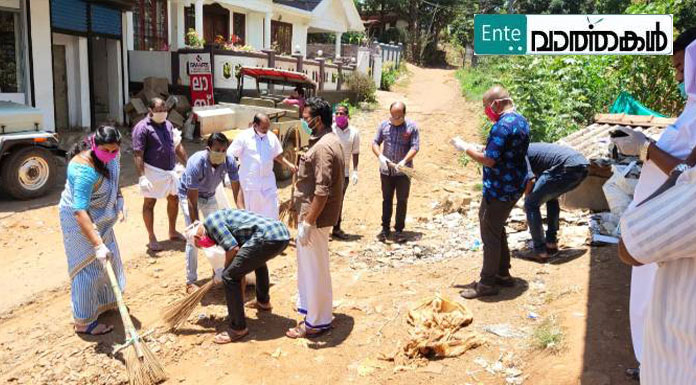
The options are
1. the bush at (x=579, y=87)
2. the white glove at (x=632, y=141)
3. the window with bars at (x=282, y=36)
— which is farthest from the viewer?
the window with bars at (x=282, y=36)

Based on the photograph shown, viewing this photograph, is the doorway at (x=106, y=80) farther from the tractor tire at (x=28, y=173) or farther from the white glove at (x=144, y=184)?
the white glove at (x=144, y=184)

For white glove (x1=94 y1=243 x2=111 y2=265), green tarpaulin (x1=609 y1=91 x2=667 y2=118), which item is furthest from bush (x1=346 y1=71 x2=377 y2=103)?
white glove (x1=94 y1=243 x2=111 y2=265)

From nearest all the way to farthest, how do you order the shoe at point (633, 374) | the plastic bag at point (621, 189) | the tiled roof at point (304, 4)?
1. the shoe at point (633, 374)
2. the plastic bag at point (621, 189)
3. the tiled roof at point (304, 4)

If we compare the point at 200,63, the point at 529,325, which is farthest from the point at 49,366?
the point at 200,63

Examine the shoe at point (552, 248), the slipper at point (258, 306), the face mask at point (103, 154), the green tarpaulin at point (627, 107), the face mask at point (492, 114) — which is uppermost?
the green tarpaulin at point (627, 107)

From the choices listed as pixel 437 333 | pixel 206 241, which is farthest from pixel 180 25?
pixel 437 333

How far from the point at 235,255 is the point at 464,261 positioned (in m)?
2.78

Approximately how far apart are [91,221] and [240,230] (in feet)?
3.73

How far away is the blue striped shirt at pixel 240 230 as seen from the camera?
4430 millimetres

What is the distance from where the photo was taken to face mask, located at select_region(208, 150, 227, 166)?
5.50 m

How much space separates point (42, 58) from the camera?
1177 cm

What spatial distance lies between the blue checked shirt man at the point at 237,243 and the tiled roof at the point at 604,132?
193 inches

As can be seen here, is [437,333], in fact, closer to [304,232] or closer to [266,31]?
[304,232]

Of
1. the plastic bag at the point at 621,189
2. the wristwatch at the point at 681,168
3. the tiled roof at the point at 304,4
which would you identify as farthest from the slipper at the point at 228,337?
the tiled roof at the point at 304,4
